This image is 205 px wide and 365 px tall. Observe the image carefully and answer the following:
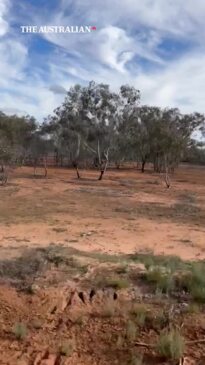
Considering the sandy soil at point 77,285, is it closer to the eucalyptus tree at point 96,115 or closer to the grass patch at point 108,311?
the grass patch at point 108,311

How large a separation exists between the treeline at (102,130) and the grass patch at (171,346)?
76.4 ft

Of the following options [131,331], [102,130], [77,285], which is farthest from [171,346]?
[102,130]

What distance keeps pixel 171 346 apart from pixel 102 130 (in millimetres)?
28964

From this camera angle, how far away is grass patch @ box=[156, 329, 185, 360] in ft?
18.4

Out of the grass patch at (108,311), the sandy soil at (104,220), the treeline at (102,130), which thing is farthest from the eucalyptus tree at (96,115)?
the grass patch at (108,311)

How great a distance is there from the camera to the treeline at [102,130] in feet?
99.2

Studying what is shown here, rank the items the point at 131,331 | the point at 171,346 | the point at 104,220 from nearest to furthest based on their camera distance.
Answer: the point at 171,346 → the point at 131,331 → the point at 104,220

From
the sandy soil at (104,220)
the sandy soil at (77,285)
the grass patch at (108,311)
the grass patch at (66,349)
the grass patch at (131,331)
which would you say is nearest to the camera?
the grass patch at (66,349)

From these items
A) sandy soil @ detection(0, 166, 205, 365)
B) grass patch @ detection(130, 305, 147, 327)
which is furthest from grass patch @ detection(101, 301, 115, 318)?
grass patch @ detection(130, 305, 147, 327)

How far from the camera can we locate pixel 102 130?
1335 inches

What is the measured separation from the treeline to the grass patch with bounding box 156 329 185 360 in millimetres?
23297

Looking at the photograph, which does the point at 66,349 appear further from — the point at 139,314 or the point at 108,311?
the point at 139,314

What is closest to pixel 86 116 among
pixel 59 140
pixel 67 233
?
pixel 59 140

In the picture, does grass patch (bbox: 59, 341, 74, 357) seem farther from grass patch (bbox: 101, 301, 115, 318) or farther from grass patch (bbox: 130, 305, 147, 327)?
grass patch (bbox: 130, 305, 147, 327)
